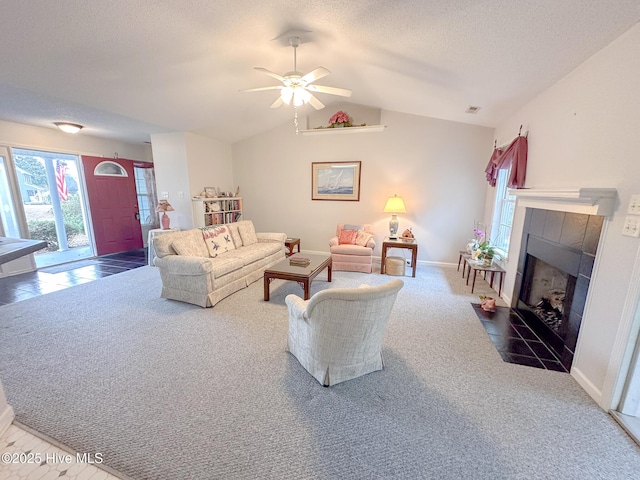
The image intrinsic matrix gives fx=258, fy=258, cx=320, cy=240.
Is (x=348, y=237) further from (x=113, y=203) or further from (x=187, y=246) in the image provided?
(x=113, y=203)

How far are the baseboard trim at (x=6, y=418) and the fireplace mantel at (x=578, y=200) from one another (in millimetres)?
3841

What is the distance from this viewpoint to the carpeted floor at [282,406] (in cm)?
133

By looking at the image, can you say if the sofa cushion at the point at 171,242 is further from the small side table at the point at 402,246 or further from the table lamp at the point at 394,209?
the table lamp at the point at 394,209

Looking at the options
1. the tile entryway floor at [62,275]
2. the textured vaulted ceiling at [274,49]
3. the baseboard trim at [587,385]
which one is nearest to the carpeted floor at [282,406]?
the baseboard trim at [587,385]

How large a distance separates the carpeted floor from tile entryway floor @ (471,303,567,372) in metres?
0.11

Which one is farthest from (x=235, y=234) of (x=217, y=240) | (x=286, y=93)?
(x=286, y=93)

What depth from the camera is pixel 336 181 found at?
5.10m

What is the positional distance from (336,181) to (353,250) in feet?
5.17

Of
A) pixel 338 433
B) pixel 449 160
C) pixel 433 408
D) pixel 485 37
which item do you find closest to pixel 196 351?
pixel 338 433

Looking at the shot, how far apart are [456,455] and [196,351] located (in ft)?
6.53

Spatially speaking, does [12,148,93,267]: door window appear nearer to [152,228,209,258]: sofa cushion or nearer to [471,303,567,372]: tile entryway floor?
[152,228,209,258]: sofa cushion

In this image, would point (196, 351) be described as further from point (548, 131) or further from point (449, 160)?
point (449, 160)

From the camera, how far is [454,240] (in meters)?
4.69

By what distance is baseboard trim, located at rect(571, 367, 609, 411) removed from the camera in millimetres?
1723
